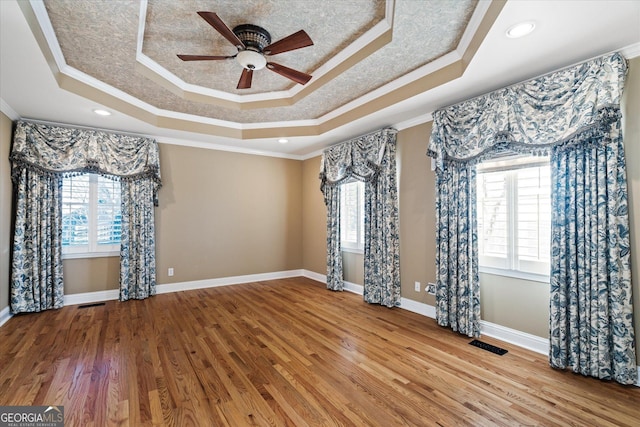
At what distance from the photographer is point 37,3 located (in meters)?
2.09

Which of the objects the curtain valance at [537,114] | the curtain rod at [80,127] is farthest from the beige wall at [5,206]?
the curtain valance at [537,114]

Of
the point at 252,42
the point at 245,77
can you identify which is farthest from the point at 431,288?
the point at 252,42

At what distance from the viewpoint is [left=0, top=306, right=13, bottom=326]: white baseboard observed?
3.59 meters

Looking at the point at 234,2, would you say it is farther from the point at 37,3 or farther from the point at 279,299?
the point at 279,299

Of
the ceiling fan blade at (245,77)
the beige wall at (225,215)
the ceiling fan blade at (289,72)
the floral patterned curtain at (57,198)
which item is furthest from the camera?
the beige wall at (225,215)

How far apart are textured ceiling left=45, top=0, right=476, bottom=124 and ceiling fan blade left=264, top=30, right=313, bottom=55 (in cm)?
26

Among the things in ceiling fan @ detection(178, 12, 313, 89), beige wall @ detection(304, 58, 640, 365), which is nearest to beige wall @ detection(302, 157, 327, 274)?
beige wall @ detection(304, 58, 640, 365)

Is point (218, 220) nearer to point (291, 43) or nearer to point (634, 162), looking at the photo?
point (291, 43)

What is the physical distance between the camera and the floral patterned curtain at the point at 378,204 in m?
4.23

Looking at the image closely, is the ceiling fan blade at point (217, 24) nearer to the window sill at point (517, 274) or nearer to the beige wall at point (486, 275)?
the beige wall at point (486, 275)

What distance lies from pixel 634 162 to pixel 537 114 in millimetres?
794

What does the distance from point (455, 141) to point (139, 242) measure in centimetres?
474

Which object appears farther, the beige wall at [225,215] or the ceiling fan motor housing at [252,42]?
the beige wall at [225,215]

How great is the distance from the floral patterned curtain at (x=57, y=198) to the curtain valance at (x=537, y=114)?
14.3ft
